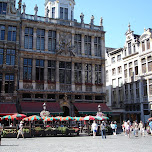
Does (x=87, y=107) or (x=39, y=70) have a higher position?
(x=39, y=70)

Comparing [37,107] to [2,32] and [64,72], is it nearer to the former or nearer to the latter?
[64,72]

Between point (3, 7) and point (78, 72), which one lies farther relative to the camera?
point (78, 72)

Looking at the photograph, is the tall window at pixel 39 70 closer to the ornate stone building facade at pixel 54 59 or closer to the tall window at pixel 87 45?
the ornate stone building facade at pixel 54 59

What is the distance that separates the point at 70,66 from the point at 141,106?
14010 mm

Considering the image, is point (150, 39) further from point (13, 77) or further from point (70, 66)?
point (13, 77)

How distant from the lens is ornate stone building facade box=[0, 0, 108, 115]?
32.8m

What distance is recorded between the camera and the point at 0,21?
32688mm

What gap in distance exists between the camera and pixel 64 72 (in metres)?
35.9

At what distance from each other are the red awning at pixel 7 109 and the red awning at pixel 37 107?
1211 millimetres

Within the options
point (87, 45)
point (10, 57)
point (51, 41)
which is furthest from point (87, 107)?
point (10, 57)

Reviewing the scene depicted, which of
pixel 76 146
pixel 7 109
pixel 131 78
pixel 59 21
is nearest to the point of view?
pixel 76 146

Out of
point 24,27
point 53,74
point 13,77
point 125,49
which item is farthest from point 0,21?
point 125,49

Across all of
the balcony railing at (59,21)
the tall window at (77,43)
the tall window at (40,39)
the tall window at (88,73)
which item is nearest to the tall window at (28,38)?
the tall window at (40,39)

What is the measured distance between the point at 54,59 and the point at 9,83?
7.41 metres
